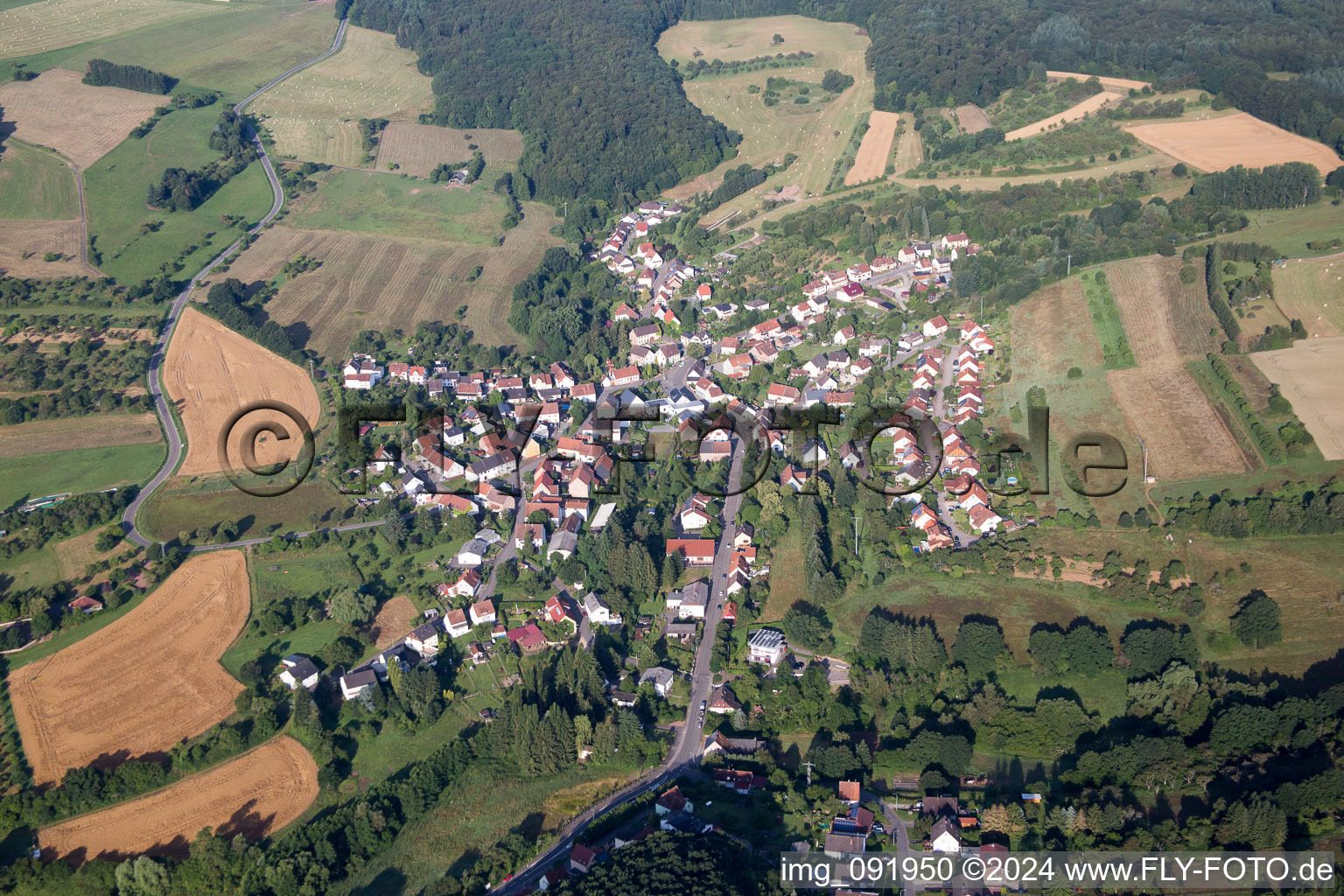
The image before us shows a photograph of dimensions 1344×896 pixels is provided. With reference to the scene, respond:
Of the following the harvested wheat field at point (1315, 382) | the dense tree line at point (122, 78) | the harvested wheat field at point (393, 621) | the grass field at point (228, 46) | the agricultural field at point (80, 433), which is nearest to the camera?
the harvested wheat field at point (393, 621)

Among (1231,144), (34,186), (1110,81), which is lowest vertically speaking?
(34,186)

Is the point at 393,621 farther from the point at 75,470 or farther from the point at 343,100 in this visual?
the point at 343,100

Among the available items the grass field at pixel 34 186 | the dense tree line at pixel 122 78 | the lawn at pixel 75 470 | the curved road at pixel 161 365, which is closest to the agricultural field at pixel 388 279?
the curved road at pixel 161 365

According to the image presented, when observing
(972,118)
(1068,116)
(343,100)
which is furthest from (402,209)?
(1068,116)

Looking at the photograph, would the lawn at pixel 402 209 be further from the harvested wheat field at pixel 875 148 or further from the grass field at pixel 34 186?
the harvested wheat field at pixel 875 148

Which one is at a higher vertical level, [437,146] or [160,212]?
[437,146]
